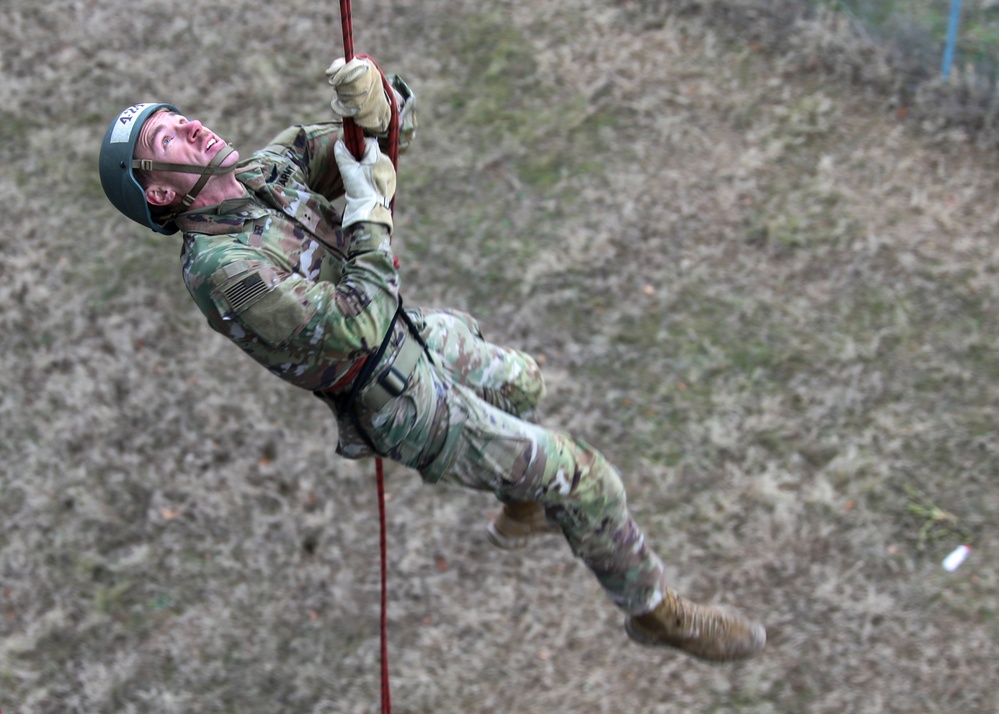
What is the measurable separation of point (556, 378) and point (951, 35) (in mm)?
3883

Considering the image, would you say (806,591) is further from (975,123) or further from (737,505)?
(975,123)

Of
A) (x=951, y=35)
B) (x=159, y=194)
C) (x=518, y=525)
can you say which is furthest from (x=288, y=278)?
(x=951, y=35)

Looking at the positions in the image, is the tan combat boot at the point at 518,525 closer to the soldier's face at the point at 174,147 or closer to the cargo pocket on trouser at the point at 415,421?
the cargo pocket on trouser at the point at 415,421

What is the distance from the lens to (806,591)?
15.7 ft

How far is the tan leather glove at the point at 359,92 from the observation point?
292 cm

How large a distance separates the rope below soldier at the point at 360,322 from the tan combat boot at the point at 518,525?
0.14 metres

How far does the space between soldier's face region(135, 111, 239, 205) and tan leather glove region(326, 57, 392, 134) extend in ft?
1.32

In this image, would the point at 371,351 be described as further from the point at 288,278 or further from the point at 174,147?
the point at 174,147

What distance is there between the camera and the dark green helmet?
9.53 ft

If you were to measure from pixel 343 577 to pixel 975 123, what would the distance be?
5.26 meters

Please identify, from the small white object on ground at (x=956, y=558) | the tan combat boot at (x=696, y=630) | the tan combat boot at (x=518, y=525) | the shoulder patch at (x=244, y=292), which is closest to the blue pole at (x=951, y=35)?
the small white object on ground at (x=956, y=558)

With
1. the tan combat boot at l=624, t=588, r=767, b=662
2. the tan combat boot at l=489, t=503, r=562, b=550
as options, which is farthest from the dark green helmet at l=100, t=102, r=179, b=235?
the tan combat boot at l=624, t=588, r=767, b=662

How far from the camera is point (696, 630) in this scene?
12.6ft

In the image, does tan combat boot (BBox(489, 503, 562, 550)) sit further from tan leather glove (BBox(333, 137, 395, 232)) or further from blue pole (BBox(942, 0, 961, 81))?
blue pole (BBox(942, 0, 961, 81))
